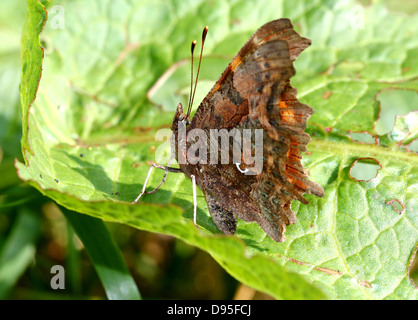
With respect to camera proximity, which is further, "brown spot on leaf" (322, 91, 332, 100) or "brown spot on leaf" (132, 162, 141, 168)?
"brown spot on leaf" (322, 91, 332, 100)

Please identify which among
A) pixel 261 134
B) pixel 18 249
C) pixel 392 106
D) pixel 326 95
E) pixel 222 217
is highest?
pixel 326 95

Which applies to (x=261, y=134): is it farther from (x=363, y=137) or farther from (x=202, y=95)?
(x=202, y=95)

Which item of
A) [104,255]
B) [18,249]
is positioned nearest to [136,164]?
[104,255]

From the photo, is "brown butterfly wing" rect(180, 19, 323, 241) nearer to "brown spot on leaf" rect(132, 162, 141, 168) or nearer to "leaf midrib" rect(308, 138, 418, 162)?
"brown spot on leaf" rect(132, 162, 141, 168)

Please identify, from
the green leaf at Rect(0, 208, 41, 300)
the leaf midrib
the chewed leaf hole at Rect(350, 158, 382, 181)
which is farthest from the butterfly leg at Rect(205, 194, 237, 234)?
the green leaf at Rect(0, 208, 41, 300)

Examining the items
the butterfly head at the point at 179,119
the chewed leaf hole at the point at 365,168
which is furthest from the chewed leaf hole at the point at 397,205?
the butterfly head at the point at 179,119
